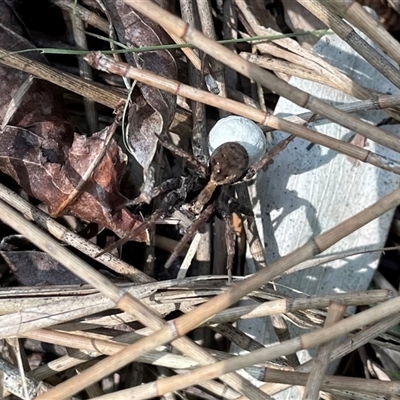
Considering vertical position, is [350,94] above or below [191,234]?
above

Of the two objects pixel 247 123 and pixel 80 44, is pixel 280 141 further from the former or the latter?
pixel 80 44

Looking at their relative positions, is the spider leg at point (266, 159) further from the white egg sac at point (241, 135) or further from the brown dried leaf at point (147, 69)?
the brown dried leaf at point (147, 69)

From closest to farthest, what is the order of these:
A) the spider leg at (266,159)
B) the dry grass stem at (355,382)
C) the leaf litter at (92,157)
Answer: the dry grass stem at (355,382)
the leaf litter at (92,157)
the spider leg at (266,159)

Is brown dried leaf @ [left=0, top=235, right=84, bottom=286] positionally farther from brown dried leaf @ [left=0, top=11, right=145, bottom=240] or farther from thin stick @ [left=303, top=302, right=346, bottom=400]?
thin stick @ [left=303, top=302, right=346, bottom=400]

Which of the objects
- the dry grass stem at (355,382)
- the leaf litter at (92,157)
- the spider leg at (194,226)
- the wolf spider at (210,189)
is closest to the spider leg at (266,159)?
the wolf spider at (210,189)

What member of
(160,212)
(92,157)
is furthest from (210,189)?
(92,157)

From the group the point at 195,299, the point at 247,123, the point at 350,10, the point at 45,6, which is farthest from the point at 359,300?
the point at 45,6
